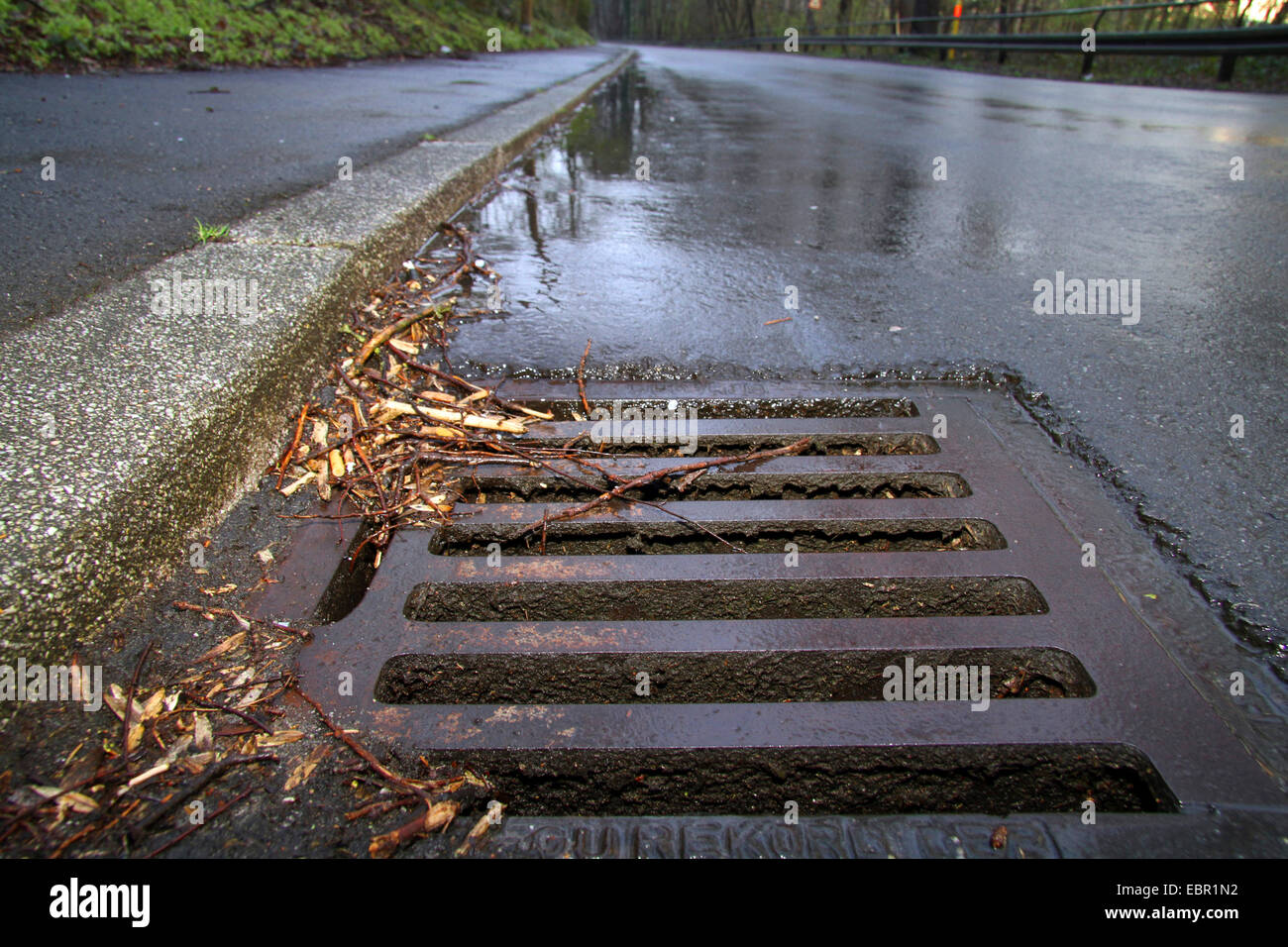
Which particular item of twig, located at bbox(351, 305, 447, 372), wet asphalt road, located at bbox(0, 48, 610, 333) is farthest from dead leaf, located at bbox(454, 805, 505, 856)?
wet asphalt road, located at bbox(0, 48, 610, 333)

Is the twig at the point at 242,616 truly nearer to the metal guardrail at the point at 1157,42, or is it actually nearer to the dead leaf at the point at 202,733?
the dead leaf at the point at 202,733

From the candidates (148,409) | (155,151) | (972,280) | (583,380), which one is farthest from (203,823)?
(155,151)

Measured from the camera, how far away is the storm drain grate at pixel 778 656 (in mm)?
978

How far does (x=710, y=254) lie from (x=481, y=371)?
125cm

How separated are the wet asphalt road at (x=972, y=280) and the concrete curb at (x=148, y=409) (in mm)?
475

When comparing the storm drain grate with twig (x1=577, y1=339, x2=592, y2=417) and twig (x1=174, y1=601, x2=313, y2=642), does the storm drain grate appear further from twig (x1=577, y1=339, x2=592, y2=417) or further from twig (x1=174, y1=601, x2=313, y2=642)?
twig (x1=577, y1=339, x2=592, y2=417)

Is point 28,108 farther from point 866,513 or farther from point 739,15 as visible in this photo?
point 739,15

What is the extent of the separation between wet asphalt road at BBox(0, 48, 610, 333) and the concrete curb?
247mm

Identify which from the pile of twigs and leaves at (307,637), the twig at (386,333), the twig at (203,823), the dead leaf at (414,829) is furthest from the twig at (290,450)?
the dead leaf at (414,829)

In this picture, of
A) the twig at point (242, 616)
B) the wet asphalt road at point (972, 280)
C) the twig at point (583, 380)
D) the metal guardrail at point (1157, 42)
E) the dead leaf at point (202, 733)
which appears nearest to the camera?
the dead leaf at point (202, 733)

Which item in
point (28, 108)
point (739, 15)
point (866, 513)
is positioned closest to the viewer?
point (866, 513)
